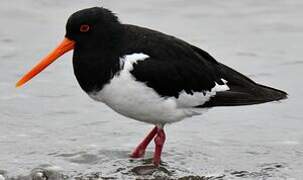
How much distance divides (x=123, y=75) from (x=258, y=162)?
1682mm

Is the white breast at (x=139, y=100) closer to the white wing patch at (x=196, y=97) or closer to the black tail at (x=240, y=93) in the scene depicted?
the white wing patch at (x=196, y=97)

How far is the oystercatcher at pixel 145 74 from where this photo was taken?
791cm

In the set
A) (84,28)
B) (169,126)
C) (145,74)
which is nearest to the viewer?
(145,74)

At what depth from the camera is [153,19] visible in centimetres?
1252

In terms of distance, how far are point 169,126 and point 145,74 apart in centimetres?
174

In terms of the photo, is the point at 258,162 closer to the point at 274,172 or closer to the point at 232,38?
the point at 274,172

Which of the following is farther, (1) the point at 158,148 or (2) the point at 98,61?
(1) the point at 158,148

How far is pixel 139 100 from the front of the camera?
7949 mm

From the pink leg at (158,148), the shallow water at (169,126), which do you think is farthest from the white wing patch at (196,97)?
the shallow water at (169,126)

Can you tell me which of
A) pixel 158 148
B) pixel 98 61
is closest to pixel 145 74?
pixel 98 61

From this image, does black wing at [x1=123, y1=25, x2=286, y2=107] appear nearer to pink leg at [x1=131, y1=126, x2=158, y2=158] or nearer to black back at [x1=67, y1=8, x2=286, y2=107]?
black back at [x1=67, y1=8, x2=286, y2=107]

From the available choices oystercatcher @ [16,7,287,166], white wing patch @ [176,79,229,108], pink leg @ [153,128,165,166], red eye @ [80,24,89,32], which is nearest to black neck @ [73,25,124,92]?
oystercatcher @ [16,7,287,166]

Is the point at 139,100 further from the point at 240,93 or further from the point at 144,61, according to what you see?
the point at 240,93

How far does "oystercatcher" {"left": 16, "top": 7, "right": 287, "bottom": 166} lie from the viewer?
26.0ft
